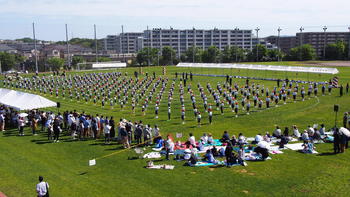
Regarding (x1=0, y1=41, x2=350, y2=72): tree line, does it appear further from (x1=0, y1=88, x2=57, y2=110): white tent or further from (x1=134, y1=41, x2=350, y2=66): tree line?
(x1=0, y1=88, x2=57, y2=110): white tent

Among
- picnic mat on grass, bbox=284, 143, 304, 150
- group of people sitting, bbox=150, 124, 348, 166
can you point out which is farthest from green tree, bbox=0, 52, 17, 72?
picnic mat on grass, bbox=284, 143, 304, 150

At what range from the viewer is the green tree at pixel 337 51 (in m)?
93.3

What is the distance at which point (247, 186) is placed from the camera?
511 inches

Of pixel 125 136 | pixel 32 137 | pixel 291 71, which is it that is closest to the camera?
pixel 125 136

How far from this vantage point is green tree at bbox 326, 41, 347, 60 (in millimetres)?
93312

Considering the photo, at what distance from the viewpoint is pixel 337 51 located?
9388cm

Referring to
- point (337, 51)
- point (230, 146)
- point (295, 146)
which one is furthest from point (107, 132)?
point (337, 51)

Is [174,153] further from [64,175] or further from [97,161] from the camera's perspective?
[64,175]

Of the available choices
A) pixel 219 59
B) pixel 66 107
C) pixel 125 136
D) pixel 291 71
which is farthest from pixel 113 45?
pixel 125 136

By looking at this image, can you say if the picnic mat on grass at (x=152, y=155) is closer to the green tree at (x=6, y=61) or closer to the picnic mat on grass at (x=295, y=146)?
the picnic mat on grass at (x=295, y=146)

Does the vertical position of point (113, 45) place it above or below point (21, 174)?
→ above

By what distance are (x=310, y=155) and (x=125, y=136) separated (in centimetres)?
947

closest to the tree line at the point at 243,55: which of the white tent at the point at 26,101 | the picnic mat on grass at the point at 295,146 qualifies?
the white tent at the point at 26,101

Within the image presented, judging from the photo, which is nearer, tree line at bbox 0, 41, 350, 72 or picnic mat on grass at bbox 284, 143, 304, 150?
picnic mat on grass at bbox 284, 143, 304, 150
